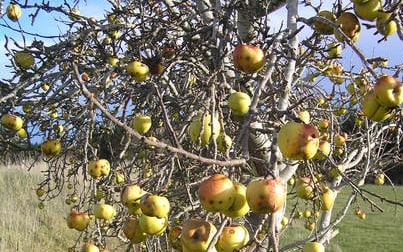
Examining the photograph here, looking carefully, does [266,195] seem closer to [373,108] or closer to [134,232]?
[373,108]

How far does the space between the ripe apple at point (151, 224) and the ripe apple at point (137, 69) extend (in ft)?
2.46

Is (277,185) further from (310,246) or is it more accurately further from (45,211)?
(45,211)

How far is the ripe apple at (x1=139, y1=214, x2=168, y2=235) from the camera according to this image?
4.64ft

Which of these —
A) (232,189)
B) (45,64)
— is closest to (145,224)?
(232,189)

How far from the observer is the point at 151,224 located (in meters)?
1.42

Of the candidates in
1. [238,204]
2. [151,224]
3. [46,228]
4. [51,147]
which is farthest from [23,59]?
[46,228]

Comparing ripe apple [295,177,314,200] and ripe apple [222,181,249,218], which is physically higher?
ripe apple [295,177,314,200]

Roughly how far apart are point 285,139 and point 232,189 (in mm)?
184

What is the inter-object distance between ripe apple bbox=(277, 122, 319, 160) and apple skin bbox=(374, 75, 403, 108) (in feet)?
0.61

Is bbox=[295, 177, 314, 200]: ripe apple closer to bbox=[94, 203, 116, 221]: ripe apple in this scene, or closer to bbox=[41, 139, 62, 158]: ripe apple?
bbox=[94, 203, 116, 221]: ripe apple

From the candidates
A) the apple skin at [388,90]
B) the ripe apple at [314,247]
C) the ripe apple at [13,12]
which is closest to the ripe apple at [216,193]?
the apple skin at [388,90]

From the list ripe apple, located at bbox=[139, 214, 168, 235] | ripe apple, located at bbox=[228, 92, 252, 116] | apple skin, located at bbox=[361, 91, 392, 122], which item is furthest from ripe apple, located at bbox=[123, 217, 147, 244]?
apple skin, located at bbox=[361, 91, 392, 122]

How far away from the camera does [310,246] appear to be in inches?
65.0

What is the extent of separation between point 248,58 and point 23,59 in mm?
1265
